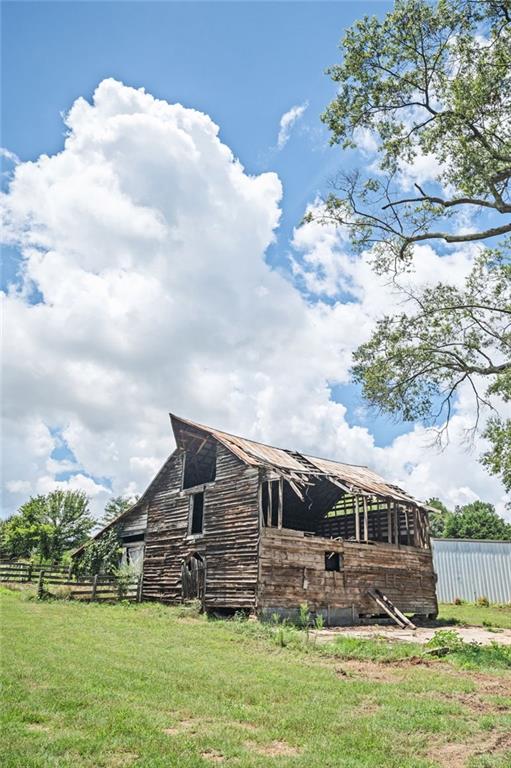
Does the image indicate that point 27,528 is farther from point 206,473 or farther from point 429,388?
point 429,388

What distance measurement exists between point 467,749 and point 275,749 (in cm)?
239

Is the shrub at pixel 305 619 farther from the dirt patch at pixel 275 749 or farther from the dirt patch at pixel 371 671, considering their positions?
the dirt patch at pixel 275 749

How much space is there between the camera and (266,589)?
20781 millimetres

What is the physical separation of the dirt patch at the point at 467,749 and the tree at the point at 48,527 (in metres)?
46.1

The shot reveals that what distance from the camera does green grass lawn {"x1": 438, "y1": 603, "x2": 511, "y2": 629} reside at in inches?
1041

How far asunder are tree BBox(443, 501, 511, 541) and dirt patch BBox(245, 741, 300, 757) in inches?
2527

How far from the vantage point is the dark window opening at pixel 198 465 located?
26.8 m

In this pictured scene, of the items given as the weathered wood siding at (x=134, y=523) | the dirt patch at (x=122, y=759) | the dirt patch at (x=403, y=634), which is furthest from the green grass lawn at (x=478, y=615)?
the dirt patch at (x=122, y=759)

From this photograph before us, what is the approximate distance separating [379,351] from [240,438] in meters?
9.40

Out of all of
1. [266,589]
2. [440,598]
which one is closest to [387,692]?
[266,589]

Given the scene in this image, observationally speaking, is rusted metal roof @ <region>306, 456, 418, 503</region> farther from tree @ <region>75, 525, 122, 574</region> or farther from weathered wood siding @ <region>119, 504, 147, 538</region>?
tree @ <region>75, 525, 122, 574</region>

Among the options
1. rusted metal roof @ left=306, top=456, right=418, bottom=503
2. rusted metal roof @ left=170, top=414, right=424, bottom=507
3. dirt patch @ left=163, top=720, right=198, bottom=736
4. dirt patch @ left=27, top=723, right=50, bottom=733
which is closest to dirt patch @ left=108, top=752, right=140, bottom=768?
dirt patch @ left=163, top=720, right=198, bottom=736

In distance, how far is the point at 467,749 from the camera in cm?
686

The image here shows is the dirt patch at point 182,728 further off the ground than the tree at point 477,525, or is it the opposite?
the tree at point 477,525
